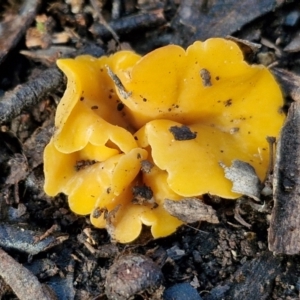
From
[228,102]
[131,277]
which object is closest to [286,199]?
[228,102]

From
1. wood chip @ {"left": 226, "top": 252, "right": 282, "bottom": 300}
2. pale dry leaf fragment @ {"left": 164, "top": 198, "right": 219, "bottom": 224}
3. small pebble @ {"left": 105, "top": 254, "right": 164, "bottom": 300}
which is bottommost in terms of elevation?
wood chip @ {"left": 226, "top": 252, "right": 282, "bottom": 300}

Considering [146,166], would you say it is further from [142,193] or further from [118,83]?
[118,83]

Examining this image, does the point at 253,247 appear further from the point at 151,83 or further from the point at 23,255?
the point at 23,255

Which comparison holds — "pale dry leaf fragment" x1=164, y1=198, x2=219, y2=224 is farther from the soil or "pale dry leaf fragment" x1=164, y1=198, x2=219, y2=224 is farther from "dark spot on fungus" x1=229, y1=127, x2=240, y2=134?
"dark spot on fungus" x1=229, y1=127, x2=240, y2=134

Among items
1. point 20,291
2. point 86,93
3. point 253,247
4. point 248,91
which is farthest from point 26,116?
point 253,247

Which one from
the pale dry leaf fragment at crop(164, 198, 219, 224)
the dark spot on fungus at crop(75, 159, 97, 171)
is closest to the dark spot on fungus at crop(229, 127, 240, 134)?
the pale dry leaf fragment at crop(164, 198, 219, 224)

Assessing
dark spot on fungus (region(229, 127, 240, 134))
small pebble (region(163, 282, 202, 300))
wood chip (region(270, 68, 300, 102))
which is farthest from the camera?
wood chip (region(270, 68, 300, 102))

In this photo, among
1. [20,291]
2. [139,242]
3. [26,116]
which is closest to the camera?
[20,291]
